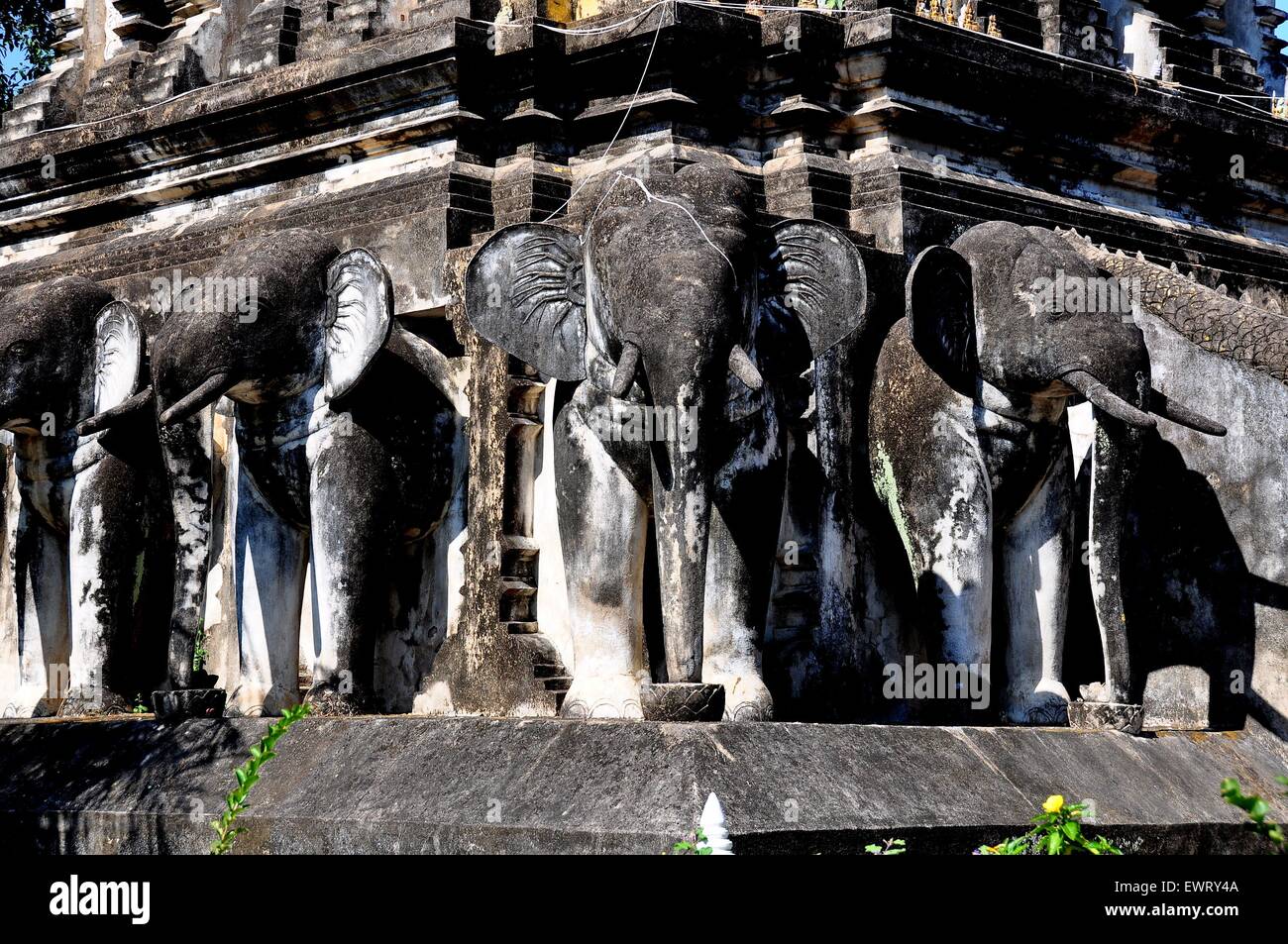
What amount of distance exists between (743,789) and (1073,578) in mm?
3675

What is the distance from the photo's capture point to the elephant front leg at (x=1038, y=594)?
1008 centimetres

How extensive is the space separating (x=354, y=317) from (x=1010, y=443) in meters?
3.07

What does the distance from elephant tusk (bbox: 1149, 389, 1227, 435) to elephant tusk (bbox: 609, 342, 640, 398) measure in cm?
257

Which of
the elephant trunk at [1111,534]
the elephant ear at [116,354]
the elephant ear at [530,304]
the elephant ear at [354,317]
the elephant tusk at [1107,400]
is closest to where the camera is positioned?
the elephant tusk at [1107,400]

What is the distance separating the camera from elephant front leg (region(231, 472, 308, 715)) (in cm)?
1030

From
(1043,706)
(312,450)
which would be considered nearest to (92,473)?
(312,450)

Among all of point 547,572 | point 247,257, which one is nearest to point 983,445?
point 547,572

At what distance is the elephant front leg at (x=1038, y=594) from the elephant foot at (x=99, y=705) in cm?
441

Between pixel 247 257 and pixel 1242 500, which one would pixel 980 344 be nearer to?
pixel 1242 500

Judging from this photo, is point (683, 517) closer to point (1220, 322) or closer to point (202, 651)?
point (1220, 322)

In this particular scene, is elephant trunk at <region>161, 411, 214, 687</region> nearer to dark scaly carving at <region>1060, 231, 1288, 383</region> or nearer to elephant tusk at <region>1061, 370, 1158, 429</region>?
elephant tusk at <region>1061, 370, 1158, 429</region>

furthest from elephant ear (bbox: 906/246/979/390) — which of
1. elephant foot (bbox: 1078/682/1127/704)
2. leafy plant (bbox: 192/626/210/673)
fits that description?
leafy plant (bbox: 192/626/210/673)

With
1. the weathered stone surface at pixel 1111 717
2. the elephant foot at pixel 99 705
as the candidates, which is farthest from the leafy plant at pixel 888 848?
the elephant foot at pixel 99 705

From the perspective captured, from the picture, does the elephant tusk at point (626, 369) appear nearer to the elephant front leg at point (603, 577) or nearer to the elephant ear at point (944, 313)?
the elephant front leg at point (603, 577)
